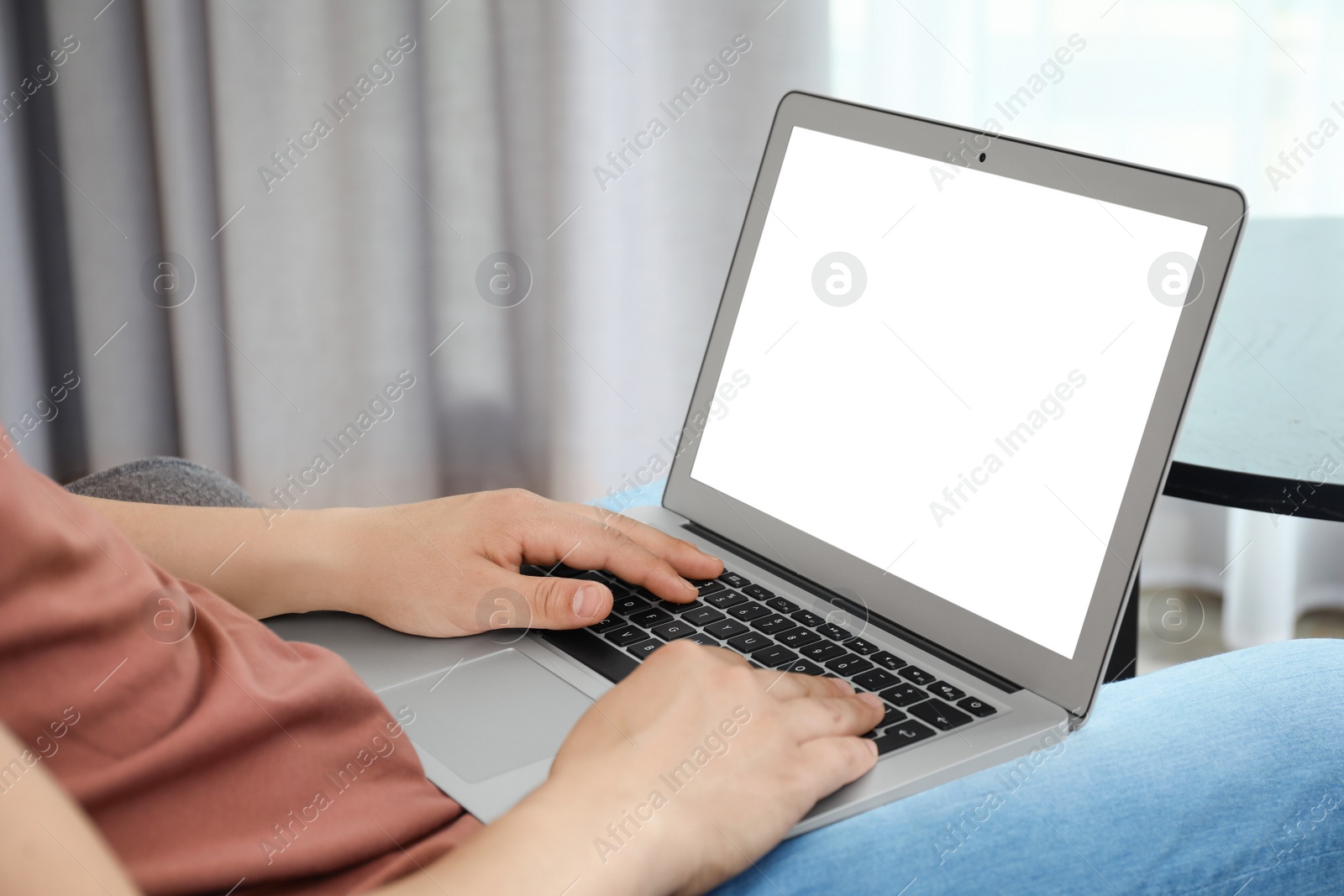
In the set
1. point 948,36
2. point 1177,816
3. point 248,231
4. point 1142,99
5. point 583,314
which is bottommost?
point 1177,816

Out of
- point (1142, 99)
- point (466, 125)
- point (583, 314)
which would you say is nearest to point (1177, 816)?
point (1142, 99)

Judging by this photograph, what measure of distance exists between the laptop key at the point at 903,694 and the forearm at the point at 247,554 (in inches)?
13.2

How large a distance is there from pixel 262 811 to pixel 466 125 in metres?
1.61

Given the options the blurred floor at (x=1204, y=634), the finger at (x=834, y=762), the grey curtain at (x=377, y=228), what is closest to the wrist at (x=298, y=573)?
the finger at (x=834, y=762)

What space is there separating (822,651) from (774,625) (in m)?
0.04

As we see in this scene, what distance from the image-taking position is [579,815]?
0.44m

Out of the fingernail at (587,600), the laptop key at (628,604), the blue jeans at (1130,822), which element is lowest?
the blue jeans at (1130,822)

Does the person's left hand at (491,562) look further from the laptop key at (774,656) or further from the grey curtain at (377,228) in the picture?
the grey curtain at (377,228)

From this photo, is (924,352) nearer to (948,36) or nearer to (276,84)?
(948,36)

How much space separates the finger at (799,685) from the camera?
52cm

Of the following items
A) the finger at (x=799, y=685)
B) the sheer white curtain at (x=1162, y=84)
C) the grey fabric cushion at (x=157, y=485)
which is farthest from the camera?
the sheer white curtain at (x=1162, y=84)

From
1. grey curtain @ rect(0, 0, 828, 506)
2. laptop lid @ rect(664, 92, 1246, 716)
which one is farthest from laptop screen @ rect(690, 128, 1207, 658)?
grey curtain @ rect(0, 0, 828, 506)

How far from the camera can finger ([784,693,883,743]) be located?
50cm

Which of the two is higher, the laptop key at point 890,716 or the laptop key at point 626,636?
the laptop key at point 626,636
